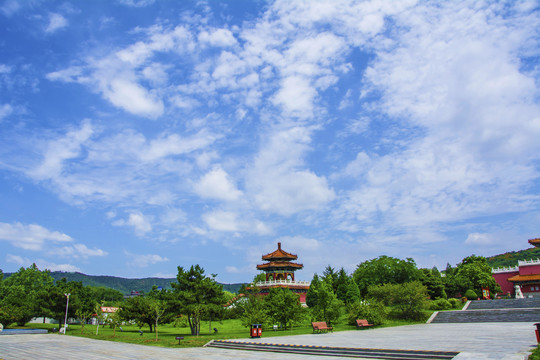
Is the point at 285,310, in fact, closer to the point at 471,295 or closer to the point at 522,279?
the point at 471,295

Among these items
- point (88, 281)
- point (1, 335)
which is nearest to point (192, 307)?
point (1, 335)

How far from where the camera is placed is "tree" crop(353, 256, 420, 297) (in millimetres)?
41469

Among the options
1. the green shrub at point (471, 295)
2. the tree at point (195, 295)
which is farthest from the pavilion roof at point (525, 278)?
the tree at point (195, 295)

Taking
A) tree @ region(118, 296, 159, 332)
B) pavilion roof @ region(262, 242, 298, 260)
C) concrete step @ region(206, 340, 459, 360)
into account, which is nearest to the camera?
concrete step @ region(206, 340, 459, 360)

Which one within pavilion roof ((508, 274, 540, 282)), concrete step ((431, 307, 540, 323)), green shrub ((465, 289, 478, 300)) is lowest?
concrete step ((431, 307, 540, 323))

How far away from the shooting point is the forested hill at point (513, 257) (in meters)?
79.4

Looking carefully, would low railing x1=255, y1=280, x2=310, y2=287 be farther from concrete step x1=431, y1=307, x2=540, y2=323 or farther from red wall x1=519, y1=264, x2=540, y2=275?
red wall x1=519, y1=264, x2=540, y2=275

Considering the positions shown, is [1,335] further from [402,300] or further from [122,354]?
[402,300]

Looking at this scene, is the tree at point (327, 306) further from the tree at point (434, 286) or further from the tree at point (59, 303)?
the tree at point (59, 303)

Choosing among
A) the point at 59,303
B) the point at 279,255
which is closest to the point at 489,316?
the point at 279,255

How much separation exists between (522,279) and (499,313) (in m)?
20.9

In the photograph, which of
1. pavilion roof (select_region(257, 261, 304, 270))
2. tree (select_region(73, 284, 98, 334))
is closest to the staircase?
pavilion roof (select_region(257, 261, 304, 270))

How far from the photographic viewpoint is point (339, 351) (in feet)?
49.4

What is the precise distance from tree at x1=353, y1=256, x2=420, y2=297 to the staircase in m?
7.53
